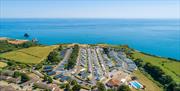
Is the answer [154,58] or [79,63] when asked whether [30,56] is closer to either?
[79,63]

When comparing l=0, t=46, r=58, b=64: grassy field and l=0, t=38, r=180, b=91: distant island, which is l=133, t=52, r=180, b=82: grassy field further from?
l=0, t=46, r=58, b=64: grassy field

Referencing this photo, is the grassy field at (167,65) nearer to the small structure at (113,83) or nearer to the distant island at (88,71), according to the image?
the distant island at (88,71)

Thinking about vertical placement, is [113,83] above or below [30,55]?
above

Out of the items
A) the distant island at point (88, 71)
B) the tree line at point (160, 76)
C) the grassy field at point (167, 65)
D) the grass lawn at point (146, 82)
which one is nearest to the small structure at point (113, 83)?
the distant island at point (88, 71)

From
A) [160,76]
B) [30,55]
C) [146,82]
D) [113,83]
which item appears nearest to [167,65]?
[160,76]

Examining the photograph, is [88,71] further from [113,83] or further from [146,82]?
[146,82]

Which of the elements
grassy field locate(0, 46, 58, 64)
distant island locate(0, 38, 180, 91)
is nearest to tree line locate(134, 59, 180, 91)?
distant island locate(0, 38, 180, 91)

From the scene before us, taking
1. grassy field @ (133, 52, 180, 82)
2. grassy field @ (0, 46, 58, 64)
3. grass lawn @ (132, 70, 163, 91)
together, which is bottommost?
grass lawn @ (132, 70, 163, 91)
